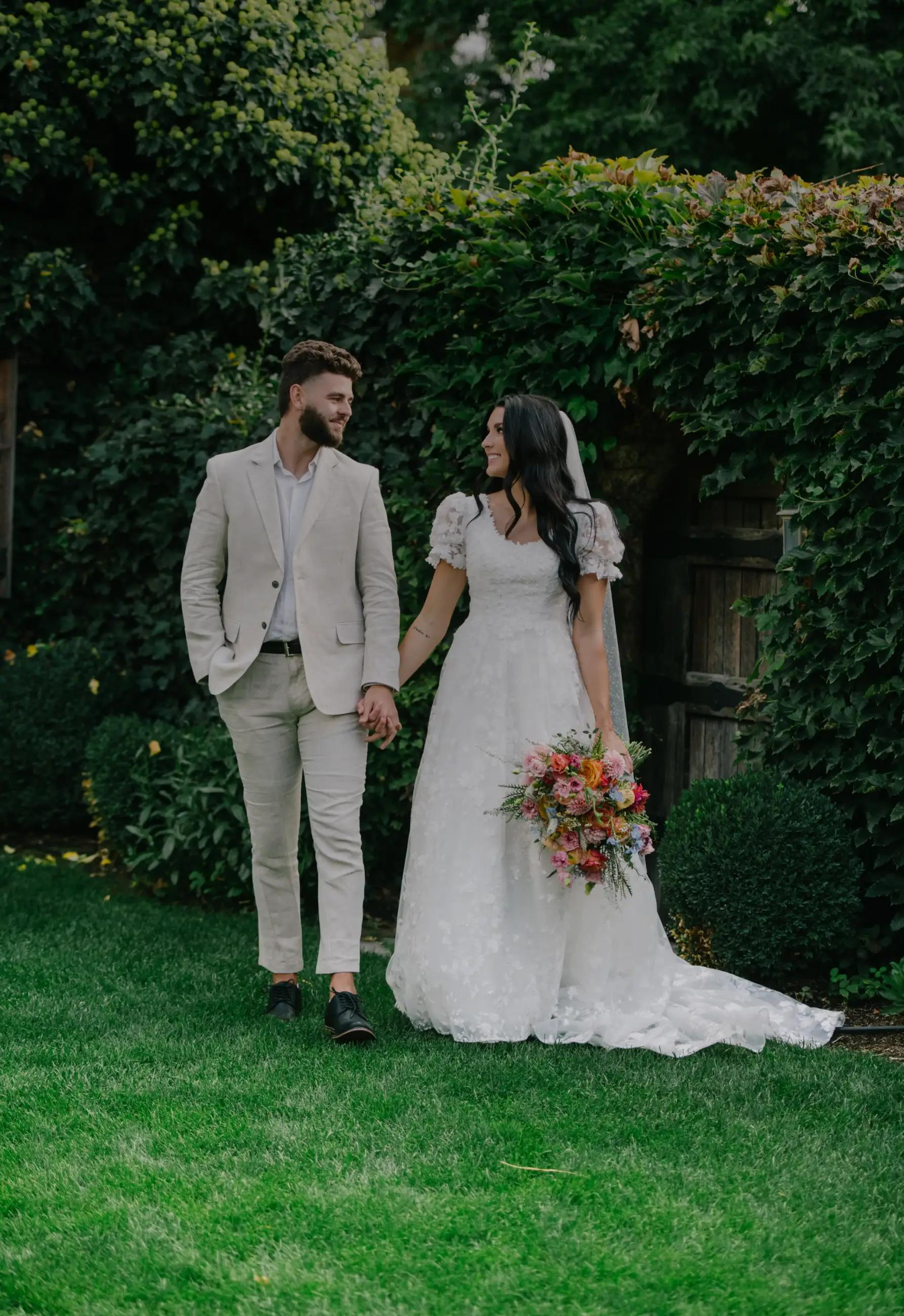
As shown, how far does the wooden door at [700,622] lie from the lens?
611 cm

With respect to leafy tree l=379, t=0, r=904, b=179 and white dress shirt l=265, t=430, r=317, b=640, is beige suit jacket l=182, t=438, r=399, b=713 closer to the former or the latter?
white dress shirt l=265, t=430, r=317, b=640

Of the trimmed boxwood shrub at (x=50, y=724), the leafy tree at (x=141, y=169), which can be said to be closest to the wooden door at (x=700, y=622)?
the leafy tree at (x=141, y=169)

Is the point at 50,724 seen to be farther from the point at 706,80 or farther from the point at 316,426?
the point at 706,80

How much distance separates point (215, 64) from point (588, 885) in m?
5.71

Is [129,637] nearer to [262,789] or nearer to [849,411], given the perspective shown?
[262,789]

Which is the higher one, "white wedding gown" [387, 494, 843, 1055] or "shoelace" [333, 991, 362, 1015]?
"white wedding gown" [387, 494, 843, 1055]

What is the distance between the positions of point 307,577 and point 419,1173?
6.43ft

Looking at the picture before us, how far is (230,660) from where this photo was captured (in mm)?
4691

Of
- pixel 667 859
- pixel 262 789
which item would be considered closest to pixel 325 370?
pixel 262 789

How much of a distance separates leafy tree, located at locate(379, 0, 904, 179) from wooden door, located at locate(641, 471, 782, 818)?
24.1ft

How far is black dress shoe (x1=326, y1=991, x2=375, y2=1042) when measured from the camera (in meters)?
4.41

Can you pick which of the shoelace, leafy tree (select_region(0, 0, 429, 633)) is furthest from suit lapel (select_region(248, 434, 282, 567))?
leafy tree (select_region(0, 0, 429, 633))

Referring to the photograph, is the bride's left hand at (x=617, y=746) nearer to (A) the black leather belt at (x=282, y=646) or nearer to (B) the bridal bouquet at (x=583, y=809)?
(B) the bridal bouquet at (x=583, y=809)

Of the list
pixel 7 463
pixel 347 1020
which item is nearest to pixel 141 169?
pixel 7 463
